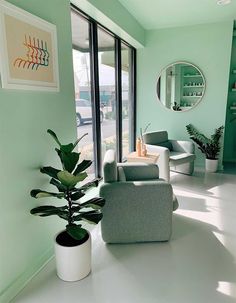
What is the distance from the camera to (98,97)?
337cm

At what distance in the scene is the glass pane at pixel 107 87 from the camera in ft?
11.8

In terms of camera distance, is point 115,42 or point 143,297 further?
point 115,42

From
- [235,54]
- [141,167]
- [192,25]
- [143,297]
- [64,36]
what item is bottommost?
[143,297]

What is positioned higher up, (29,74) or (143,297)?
(29,74)

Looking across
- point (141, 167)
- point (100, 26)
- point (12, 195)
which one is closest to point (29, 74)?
point (12, 195)

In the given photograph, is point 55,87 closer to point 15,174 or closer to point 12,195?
point 15,174

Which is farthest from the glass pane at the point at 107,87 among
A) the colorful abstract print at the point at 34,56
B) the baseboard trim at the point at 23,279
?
the baseboard trim at the point at 23,279

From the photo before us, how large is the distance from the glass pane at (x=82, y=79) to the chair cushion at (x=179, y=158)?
1.44m

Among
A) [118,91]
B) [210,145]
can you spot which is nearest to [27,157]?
[118,91]

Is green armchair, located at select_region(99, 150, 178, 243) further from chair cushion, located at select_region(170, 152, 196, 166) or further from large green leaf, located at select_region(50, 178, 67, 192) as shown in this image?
chair cushion, located at select_region(170, 152, 196, 166)

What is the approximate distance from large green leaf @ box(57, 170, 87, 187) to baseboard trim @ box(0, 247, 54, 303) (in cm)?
77

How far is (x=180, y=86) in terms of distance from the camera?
188 inches

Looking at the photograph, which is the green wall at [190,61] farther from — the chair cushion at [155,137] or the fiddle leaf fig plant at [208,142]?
the chair cushion at [155,137]

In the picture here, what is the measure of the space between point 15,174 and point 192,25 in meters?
4.19
